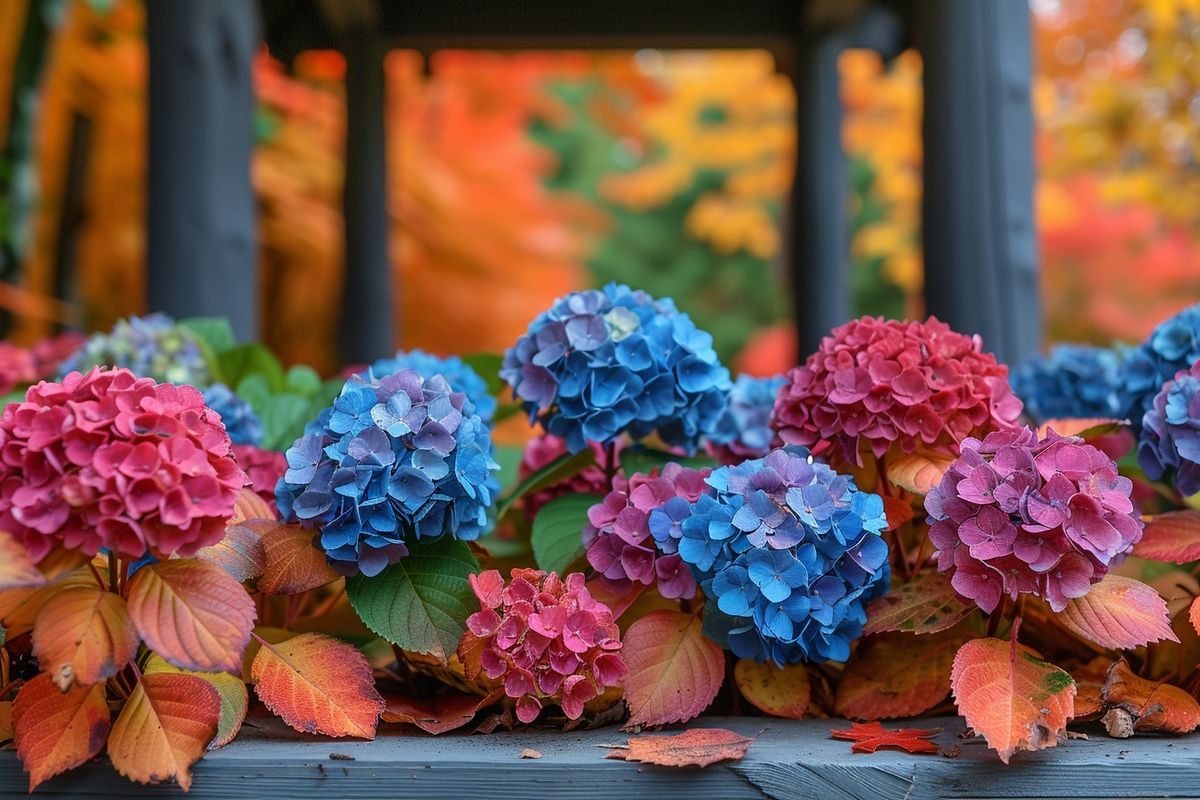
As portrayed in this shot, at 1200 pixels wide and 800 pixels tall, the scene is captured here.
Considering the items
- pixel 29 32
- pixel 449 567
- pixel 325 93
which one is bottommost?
pixel 449 567

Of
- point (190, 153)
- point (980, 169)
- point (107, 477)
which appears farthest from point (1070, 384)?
point (190, 153)

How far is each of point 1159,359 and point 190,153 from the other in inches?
58.2

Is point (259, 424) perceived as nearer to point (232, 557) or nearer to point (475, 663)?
point (232, 557)

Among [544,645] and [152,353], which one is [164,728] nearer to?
[544,645]

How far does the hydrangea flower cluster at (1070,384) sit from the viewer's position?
130cm

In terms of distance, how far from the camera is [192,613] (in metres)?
0.67

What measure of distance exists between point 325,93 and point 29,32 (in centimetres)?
169

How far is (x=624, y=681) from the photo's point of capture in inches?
30.8

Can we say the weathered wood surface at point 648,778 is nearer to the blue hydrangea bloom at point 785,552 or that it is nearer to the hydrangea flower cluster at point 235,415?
the blue hydrangea bloom at point 785,552

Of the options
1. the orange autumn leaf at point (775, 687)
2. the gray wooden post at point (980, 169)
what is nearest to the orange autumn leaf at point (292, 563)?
the orange autumn leaf at point (775, 687)

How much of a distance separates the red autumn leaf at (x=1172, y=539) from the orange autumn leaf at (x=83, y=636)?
79 centimetres

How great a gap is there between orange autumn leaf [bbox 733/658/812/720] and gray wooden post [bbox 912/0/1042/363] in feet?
3.23

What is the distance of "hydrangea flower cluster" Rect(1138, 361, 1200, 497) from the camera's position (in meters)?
0.84

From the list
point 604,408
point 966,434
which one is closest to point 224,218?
point 604,408
